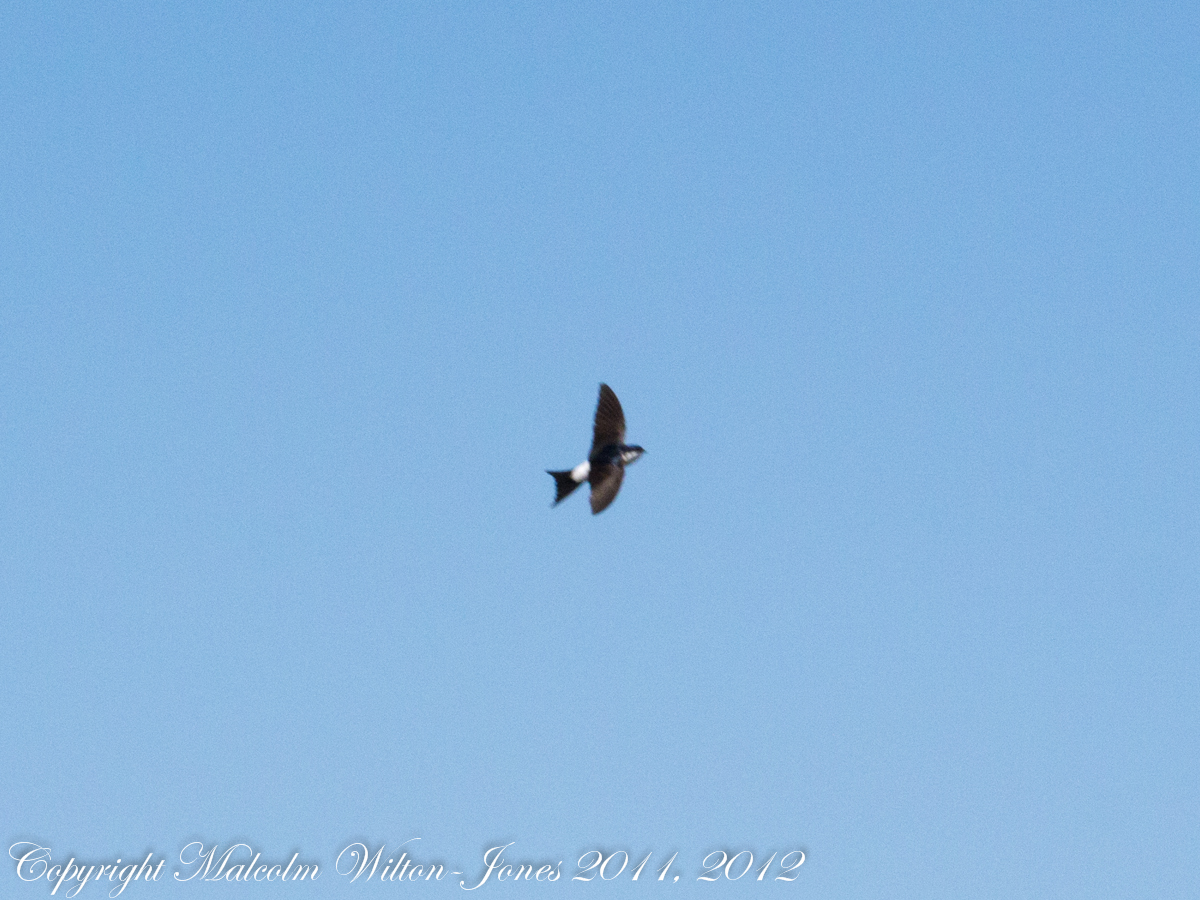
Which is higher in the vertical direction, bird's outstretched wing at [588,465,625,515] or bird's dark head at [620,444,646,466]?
bird's dark head at [620,444,646,466]

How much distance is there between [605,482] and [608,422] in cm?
120

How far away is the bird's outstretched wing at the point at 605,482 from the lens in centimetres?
3394

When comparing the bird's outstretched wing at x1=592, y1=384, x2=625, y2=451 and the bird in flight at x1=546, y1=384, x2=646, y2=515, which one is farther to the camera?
the bird's outstretched wing at x1=592, y1=384, x2=625, y2=451

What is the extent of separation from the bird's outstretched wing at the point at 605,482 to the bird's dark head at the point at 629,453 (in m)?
0.23

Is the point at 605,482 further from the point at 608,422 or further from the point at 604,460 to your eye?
the point at 608,422

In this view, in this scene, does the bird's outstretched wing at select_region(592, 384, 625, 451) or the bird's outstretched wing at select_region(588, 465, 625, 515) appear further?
the bird's outstretched wing at select_region(592, 384, 625, 451)

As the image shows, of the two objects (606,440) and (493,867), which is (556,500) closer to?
(606,440)

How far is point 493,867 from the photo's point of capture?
114 feet

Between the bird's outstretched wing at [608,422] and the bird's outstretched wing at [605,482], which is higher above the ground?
the bird's outstretched wing at [608,422]

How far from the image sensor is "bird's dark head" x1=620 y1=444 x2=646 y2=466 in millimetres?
34625

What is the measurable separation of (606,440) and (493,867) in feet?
23.4

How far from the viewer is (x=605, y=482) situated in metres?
34.2

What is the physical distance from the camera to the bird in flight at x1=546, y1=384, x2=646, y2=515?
112 ft

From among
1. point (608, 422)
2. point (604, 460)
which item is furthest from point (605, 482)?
point (608, 422)
